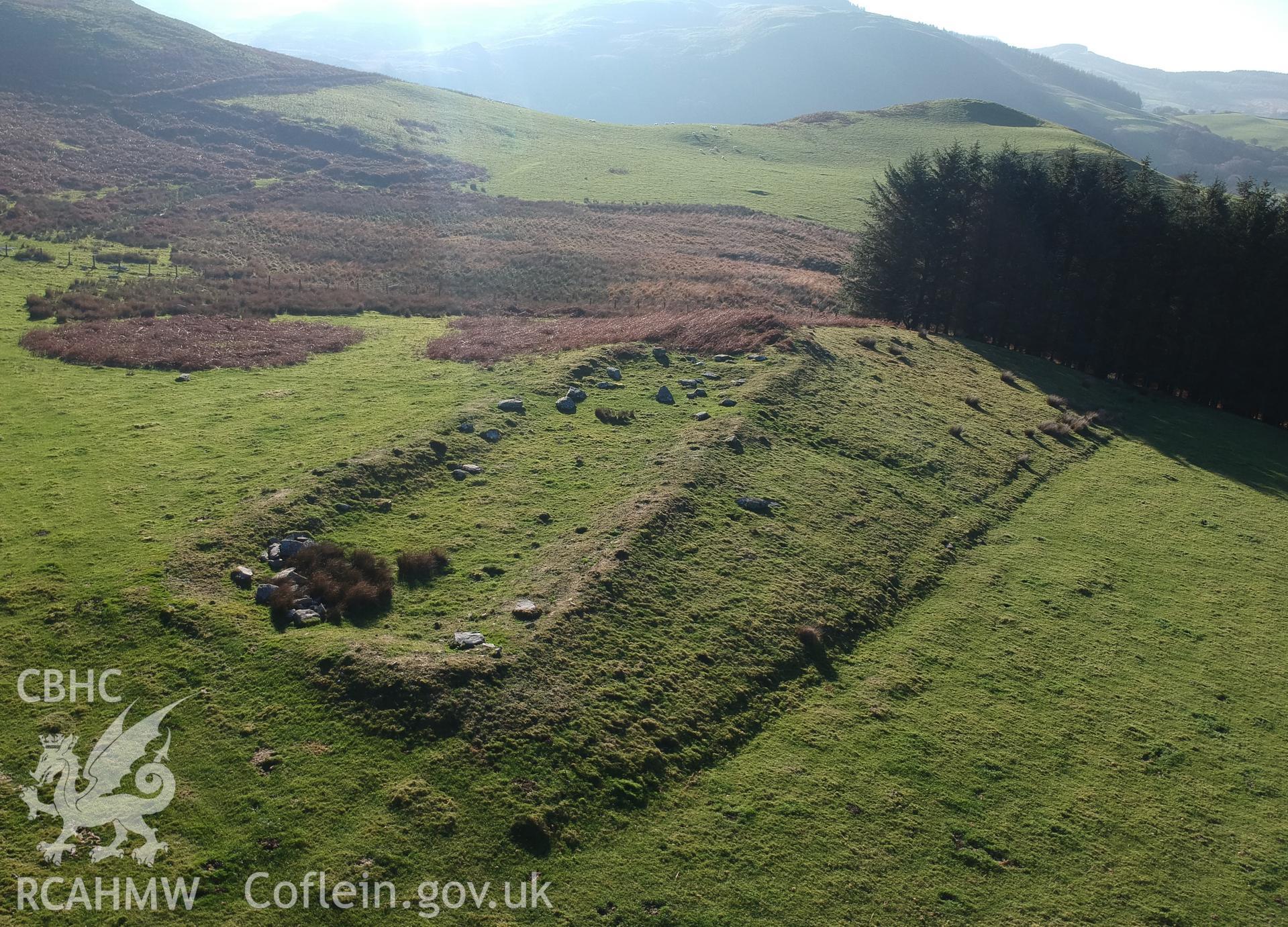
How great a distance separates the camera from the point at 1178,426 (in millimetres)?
41781

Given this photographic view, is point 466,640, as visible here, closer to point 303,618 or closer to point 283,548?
point 303,618

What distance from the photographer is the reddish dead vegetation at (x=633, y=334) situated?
121ft

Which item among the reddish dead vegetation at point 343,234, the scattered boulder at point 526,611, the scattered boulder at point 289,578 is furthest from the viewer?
the reddish dead vegetation at point 343,234

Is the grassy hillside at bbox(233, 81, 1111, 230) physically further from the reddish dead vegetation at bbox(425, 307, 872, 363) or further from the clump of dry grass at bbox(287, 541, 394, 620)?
the clump of dry grass at bbox(287, 541, 394, 620)

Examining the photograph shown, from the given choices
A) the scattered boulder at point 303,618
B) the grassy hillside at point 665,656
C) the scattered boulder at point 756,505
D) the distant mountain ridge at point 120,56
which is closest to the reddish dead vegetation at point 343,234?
the distant mountain ridge at point 120,56

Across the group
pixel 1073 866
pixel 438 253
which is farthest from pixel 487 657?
pixel 438 253

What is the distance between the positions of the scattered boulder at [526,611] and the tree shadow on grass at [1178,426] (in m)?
29.5

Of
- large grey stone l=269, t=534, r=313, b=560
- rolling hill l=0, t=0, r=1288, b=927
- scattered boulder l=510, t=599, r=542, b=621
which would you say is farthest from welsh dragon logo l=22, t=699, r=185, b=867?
scattered boulder l=510, t=599, r=542, b=621

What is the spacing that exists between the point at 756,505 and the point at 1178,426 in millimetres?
31443

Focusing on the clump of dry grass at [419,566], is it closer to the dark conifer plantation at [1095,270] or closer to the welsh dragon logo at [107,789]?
the welsh dragon logo at [107,789]

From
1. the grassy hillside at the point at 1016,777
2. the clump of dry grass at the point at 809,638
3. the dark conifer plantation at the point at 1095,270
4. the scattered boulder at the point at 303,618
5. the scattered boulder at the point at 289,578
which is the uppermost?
the dark conifer plantation at the point at 1095,270

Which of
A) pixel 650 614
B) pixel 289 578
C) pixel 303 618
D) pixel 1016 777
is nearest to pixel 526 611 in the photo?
pixel 650 614

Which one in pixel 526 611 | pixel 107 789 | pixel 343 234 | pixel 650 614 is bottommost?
pixel 107 789

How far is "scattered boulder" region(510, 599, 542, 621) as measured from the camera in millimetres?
17438
